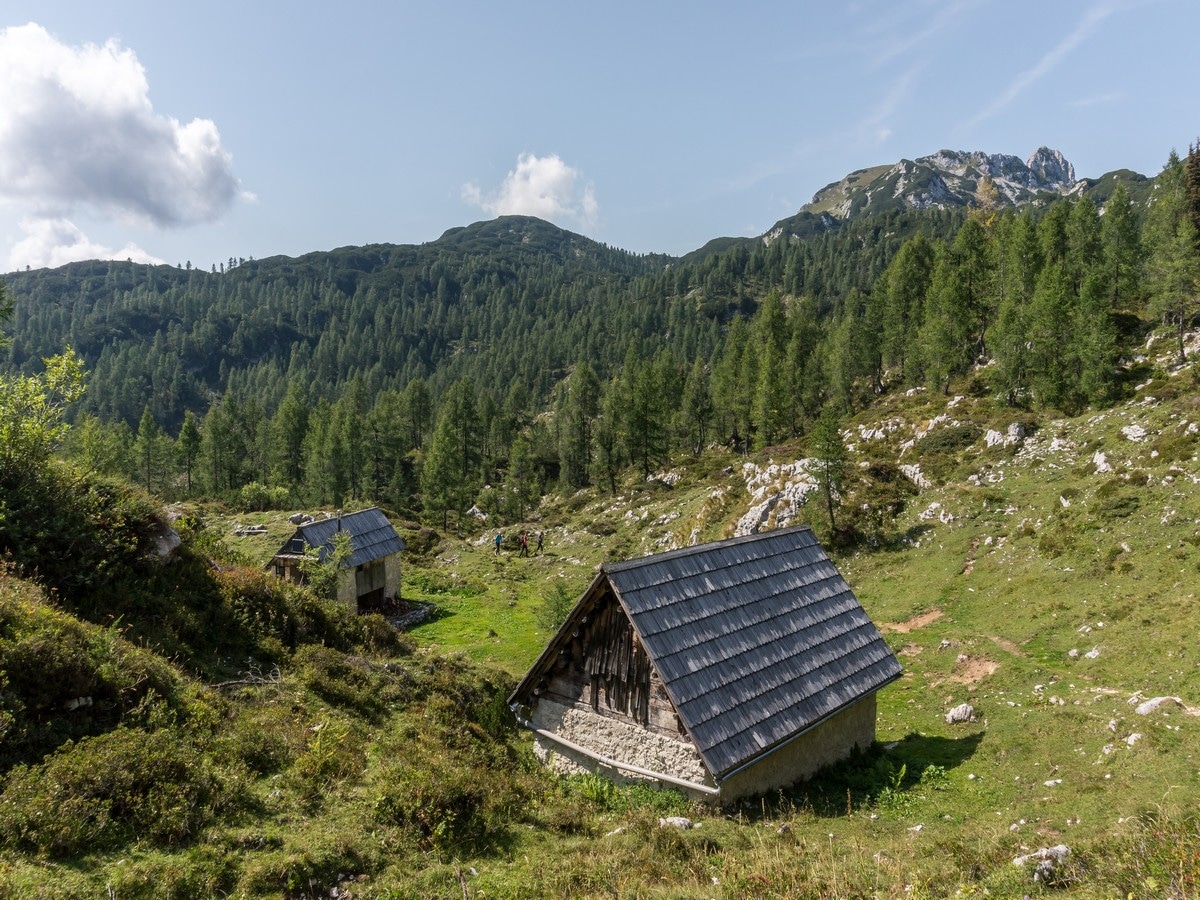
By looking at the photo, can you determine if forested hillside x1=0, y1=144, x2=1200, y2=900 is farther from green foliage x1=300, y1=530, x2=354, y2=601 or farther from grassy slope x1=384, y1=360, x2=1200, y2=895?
green foliage x1=300, y1=530, x2=354, y2=601

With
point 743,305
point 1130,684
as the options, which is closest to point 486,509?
point 1130,684

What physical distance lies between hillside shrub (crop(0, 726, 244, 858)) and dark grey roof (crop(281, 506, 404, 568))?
22.6 m

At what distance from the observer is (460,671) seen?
21.4 metres

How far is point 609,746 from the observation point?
13.8m

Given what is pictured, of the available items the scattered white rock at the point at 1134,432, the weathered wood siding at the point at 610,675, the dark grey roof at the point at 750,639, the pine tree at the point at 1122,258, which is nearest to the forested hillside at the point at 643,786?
the scattered white rock at the point at 1134,432

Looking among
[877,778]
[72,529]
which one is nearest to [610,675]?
[877,778]

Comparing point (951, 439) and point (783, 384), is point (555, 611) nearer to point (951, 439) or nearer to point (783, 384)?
point (951, 439)

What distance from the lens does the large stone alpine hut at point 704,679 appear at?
41.8 ft

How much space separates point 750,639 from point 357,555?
83.6ft

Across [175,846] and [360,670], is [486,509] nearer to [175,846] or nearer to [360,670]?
[360,670]

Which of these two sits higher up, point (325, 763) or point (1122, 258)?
point (1122, 258)

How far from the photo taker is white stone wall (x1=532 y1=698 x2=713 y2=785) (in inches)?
499

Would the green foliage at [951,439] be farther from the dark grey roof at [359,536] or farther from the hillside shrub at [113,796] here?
the hillside shrub at [113,796]

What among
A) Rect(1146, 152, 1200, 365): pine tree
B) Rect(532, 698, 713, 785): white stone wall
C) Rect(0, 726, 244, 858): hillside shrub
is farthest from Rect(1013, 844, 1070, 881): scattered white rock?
Rect(1146, 152, 1200, 365): pine tree
